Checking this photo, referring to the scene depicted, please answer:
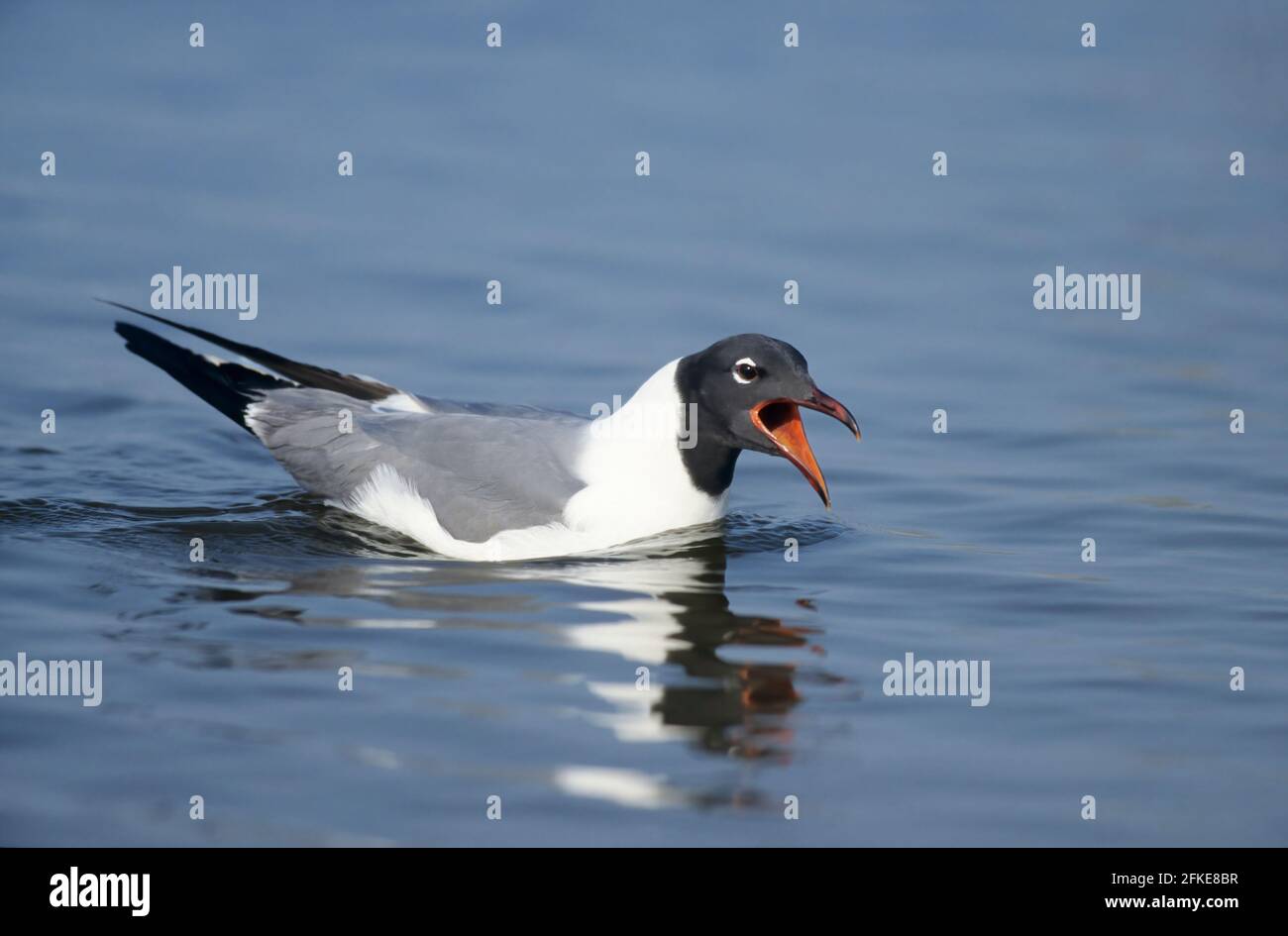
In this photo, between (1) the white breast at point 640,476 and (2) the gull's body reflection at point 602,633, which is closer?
(2) the gull's body reflection at point 602,633

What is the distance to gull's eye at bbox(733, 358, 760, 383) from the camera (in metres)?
8.59

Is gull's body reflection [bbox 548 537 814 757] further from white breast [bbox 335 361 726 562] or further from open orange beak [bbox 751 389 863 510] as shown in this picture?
open orange beak [bbox 751 389 863 510]

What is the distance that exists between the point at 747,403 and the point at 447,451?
61.2 inches

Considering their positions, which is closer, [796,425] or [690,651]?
[690,651]

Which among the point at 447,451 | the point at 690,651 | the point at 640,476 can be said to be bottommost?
the point at 690,651

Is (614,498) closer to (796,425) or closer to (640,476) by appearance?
(640,476)

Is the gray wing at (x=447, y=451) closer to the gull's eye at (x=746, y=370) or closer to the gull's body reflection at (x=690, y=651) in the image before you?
the gull's body reflection at (x=690, y=651)

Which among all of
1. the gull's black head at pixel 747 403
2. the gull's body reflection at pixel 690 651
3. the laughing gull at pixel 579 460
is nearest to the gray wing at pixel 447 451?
the laughing gull at pixel 579 460

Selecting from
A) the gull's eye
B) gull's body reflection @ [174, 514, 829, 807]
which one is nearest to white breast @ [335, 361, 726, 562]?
gull's body reflection @ [174, 514, 829, 807]

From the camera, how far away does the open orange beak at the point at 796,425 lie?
8398 mm

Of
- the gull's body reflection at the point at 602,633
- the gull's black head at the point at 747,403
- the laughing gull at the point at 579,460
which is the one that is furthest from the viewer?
the laughing gull at the point at 579,460

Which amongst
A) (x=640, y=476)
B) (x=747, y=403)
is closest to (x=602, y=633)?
(x=640, y=476)

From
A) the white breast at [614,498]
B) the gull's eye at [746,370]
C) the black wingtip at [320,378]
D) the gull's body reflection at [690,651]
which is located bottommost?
the gull's body reflection at [690,651]

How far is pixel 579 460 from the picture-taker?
884cm
